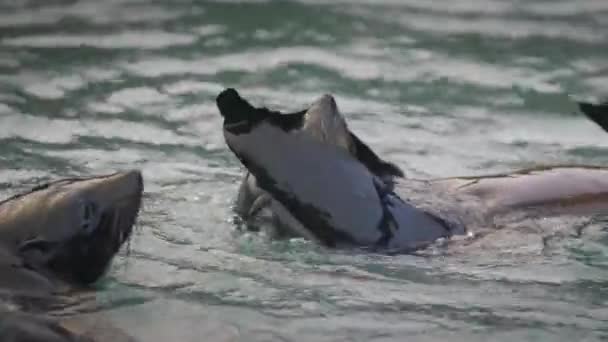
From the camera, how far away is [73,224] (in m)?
3.71

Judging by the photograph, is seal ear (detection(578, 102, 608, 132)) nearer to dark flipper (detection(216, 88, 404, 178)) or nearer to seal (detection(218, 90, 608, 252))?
seal (detection(218, 90, 608, 252))

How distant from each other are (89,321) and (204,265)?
664 mm

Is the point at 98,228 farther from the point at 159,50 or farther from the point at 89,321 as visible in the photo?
the point at 159,50

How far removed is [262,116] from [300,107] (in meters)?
1.92

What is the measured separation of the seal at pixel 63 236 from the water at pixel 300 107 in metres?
0.14

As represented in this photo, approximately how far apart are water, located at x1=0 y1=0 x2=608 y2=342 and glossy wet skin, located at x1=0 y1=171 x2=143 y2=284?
139 millimetres

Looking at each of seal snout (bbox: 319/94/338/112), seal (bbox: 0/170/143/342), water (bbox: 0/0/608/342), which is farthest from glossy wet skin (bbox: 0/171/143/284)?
seal snout (bbox: 319/94/338/112)

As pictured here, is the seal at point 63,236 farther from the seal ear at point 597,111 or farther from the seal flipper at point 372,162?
the seal ear at point 597,111

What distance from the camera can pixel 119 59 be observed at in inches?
256

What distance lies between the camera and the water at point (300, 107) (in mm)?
3885

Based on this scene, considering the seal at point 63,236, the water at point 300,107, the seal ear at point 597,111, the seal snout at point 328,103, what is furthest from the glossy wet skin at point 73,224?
the seal ear at point 597,111

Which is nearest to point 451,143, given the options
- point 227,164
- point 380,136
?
point 380,136

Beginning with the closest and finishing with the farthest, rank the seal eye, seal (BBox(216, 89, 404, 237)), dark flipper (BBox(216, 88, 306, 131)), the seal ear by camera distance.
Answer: the seal eye
dark flipper (BBox(216, 88, 306, 131))
seal (BBox(216, 89, 404, 237))
the seal ear

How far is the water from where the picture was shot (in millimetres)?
3885
